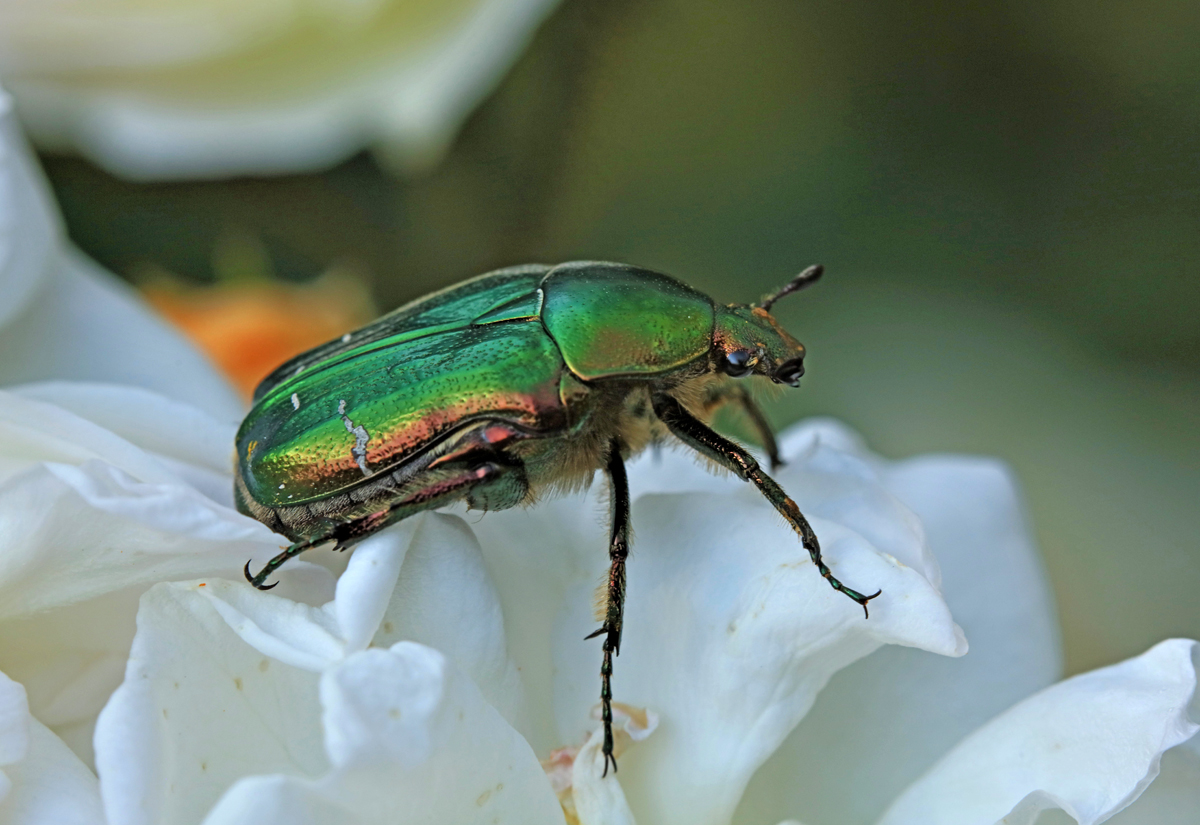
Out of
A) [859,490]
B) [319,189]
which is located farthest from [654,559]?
[319,189]

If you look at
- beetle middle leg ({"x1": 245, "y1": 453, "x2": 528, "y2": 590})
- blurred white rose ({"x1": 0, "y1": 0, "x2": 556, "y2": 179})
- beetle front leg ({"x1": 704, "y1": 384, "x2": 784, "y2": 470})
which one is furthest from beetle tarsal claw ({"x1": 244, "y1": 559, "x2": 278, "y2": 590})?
blurred white rose ({"x1": 0, "y1": 0, "x2": 556, "y2": 179})

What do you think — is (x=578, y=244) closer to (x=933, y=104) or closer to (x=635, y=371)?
(x=933, y=104)

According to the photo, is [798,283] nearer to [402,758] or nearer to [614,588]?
[614,588]

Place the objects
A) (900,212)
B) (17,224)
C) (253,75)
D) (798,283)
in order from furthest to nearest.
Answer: (900,212), (253,75), (798,283), (17,224)

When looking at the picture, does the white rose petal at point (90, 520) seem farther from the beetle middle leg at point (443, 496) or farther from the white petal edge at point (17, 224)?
the white petal edge at point (17, 224)

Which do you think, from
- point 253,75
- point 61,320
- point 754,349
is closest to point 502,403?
point 754,349
